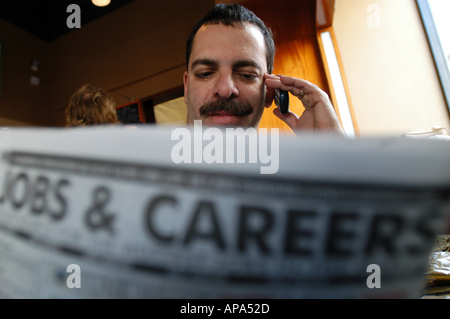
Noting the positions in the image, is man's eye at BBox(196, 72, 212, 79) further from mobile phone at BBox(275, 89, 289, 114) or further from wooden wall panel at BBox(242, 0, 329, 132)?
wooden wall panel at BBox(242, 0, 329, 132)

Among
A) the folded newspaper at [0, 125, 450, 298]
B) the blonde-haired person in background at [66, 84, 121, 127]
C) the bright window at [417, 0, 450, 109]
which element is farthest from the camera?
the bright window at [417, 0, 450, 109]

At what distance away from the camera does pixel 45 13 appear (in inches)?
108

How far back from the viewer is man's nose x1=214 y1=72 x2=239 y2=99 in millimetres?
494

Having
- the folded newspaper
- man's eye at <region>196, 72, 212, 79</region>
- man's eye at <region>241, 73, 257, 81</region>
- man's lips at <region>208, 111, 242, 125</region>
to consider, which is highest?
man's eye at <region>196, 72, 212, 79</region>

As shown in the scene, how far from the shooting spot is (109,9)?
285 cm

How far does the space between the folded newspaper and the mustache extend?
15.5 inches

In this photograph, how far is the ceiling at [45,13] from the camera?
2568 mm

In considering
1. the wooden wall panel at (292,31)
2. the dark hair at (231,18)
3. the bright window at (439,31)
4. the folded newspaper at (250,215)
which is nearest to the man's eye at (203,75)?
the dark hair at (231,18)

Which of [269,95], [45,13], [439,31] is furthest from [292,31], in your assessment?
[45,13]

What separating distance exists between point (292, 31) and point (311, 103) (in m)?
1.37

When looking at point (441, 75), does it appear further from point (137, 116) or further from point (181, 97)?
point (137, 116)

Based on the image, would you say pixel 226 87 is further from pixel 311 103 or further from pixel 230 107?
pixel 311 103

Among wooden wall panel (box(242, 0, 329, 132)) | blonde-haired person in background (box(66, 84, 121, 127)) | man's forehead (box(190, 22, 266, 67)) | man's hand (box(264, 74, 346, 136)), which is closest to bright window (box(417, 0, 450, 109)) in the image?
wooden wall panel (box(242, 0, 329, 132))
